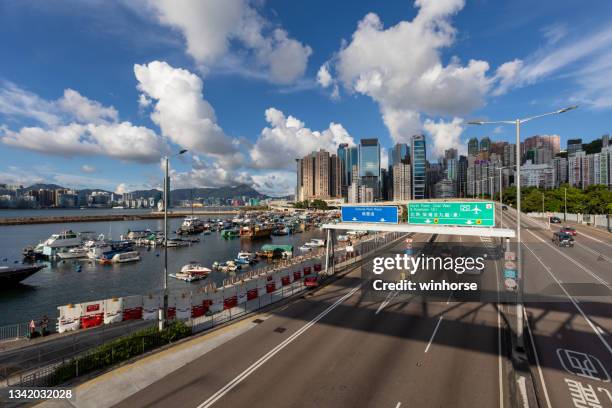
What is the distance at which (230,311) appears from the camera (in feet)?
68.6

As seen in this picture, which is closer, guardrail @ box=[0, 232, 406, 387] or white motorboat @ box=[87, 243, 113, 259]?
guardrail @ box=[0, 232, 406, 387]

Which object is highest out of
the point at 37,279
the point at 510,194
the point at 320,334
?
the point at 510,194

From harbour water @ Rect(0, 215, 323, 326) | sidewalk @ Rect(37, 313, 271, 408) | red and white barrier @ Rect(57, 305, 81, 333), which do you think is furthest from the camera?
harbour water @ Rect(0, 215, 323, 326)

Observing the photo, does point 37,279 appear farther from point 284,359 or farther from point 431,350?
point 431,350

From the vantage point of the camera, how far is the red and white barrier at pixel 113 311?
20.8m

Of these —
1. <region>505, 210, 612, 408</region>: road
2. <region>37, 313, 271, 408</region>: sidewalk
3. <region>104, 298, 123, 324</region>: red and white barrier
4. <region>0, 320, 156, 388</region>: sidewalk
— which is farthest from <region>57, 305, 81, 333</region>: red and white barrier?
<region>505, 210, 612, 408</region>: road

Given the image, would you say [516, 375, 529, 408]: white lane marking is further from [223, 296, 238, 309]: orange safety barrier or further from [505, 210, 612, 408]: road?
[223, 296, 238, 309]: orange safety barrier

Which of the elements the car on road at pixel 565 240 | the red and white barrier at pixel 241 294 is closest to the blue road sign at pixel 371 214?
the red and white barrier at pixel 241 294

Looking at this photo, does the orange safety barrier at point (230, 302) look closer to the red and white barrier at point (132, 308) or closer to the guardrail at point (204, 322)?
the guardrail at point (204, 322)

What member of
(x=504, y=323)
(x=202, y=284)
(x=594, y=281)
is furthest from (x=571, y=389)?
(x=202, y=284)

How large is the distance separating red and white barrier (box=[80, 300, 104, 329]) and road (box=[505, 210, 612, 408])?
26053 millimetres

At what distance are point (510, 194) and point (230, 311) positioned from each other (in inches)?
Result: 5120

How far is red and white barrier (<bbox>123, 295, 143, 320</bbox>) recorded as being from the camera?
2111 centimetres

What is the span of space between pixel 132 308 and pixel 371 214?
21.8 meters
